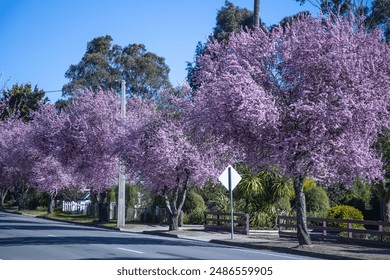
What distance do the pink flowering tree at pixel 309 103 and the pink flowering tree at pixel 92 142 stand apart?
17750 millimetres

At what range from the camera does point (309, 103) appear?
1895 centimetres

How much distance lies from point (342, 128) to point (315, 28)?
12.3ft

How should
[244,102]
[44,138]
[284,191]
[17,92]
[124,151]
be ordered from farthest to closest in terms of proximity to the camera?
[17,92], [44,138], [284,191], [124,151], [244,102]

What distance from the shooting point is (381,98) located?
742 inches

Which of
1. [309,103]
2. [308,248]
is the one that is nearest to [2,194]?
[308,248]

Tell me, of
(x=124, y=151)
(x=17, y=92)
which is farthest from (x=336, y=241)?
(x=17, y=92)

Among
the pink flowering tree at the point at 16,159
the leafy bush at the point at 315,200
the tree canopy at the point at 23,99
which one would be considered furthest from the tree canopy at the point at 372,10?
the tree canopy at the point at 23,99

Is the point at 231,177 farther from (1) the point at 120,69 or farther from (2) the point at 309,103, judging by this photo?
(1) the point at 120,69

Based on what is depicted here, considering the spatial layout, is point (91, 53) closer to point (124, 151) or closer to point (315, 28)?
point (124, 151)

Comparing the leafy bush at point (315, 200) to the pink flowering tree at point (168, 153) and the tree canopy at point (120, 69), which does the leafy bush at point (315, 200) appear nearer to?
the pink flowering tree at point (168, 153)

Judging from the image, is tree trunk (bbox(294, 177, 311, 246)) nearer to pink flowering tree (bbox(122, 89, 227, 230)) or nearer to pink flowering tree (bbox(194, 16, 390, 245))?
pink flowering tree (bbox(194, 16, 390, 245))

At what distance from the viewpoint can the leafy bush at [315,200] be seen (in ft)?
110

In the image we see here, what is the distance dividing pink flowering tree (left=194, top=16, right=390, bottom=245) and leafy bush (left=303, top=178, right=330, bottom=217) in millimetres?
13220

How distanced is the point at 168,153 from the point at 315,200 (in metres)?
10.4
